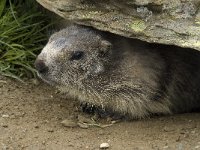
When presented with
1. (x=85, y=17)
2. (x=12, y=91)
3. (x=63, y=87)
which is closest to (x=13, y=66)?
(x=12, y=91)

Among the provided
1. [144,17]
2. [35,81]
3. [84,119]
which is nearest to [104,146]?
[84,119]

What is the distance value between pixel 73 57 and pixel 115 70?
469 millimetres

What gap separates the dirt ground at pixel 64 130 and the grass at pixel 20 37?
299 mm

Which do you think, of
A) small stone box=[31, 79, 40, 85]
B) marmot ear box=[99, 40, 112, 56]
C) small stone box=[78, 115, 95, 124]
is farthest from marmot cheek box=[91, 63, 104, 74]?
small stone box=[31, 79, 40, 85]

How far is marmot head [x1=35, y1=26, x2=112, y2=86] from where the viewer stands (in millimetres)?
5652

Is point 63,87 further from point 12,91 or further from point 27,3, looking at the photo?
point 27,3

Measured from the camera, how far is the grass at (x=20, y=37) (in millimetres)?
6621

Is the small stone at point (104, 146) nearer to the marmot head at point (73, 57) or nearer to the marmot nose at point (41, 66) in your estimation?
the marmot head at point (73, 57)

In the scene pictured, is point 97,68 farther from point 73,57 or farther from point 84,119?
point 84,119

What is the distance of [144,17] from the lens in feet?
17.4

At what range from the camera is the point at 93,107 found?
620 cm

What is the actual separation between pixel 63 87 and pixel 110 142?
33.5 inches

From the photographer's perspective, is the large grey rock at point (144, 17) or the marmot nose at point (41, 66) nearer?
the large grey rock at point (144, 17)

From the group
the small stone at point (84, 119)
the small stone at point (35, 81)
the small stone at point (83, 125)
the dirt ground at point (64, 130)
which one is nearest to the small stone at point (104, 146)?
the dirt ground at point (64, 130)
